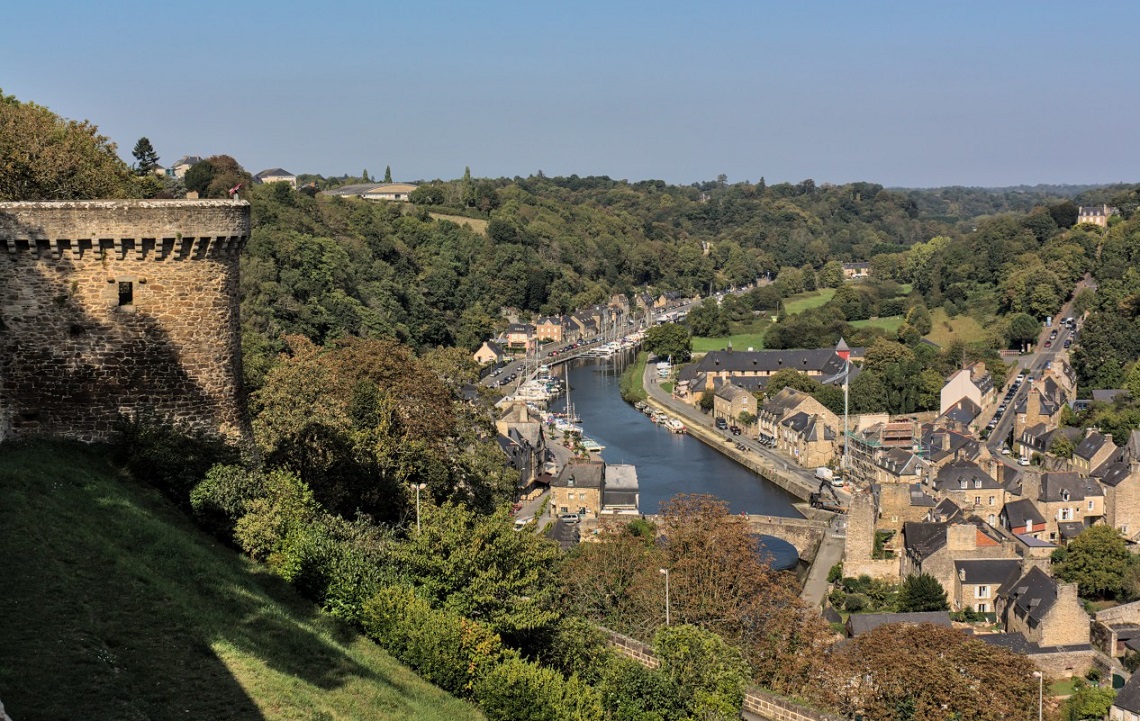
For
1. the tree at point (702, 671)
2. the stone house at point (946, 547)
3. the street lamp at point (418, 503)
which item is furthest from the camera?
the stone house at point (946, 547)

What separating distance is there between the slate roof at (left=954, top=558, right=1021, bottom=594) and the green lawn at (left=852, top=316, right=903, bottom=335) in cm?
6580

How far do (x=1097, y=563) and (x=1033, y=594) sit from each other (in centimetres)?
639

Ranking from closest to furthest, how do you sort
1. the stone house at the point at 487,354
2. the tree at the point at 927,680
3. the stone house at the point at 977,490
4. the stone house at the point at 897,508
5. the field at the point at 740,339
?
the tree at the point at 927,680 → the stone house at the point at 897,508 → the stone house at the point at 977,490 → the stone house at the point at 487,354 → the field at the point at 740,339

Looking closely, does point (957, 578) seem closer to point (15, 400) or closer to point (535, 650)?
point (535, 650)

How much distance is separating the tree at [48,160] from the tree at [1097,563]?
1329 inches

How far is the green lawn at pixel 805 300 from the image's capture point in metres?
128

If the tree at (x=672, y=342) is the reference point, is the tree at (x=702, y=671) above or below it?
above

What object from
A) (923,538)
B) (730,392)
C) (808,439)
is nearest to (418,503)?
(923,538)

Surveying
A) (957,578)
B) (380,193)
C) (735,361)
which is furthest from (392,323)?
(380,193)

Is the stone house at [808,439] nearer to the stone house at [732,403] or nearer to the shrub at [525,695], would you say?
the stone house at [732,403]

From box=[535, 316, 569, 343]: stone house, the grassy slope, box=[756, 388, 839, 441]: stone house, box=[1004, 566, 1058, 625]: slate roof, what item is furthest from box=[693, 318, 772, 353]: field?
the grassy slope

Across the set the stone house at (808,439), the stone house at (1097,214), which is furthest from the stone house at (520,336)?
the stone house at (1097,214)

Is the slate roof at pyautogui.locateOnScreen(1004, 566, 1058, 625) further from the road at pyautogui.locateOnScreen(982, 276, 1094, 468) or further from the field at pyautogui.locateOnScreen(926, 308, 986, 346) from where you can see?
the field at pyautogui.locateOnScreen(926, 308, 986, 346)

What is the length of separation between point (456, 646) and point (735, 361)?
A: 7075 cm
